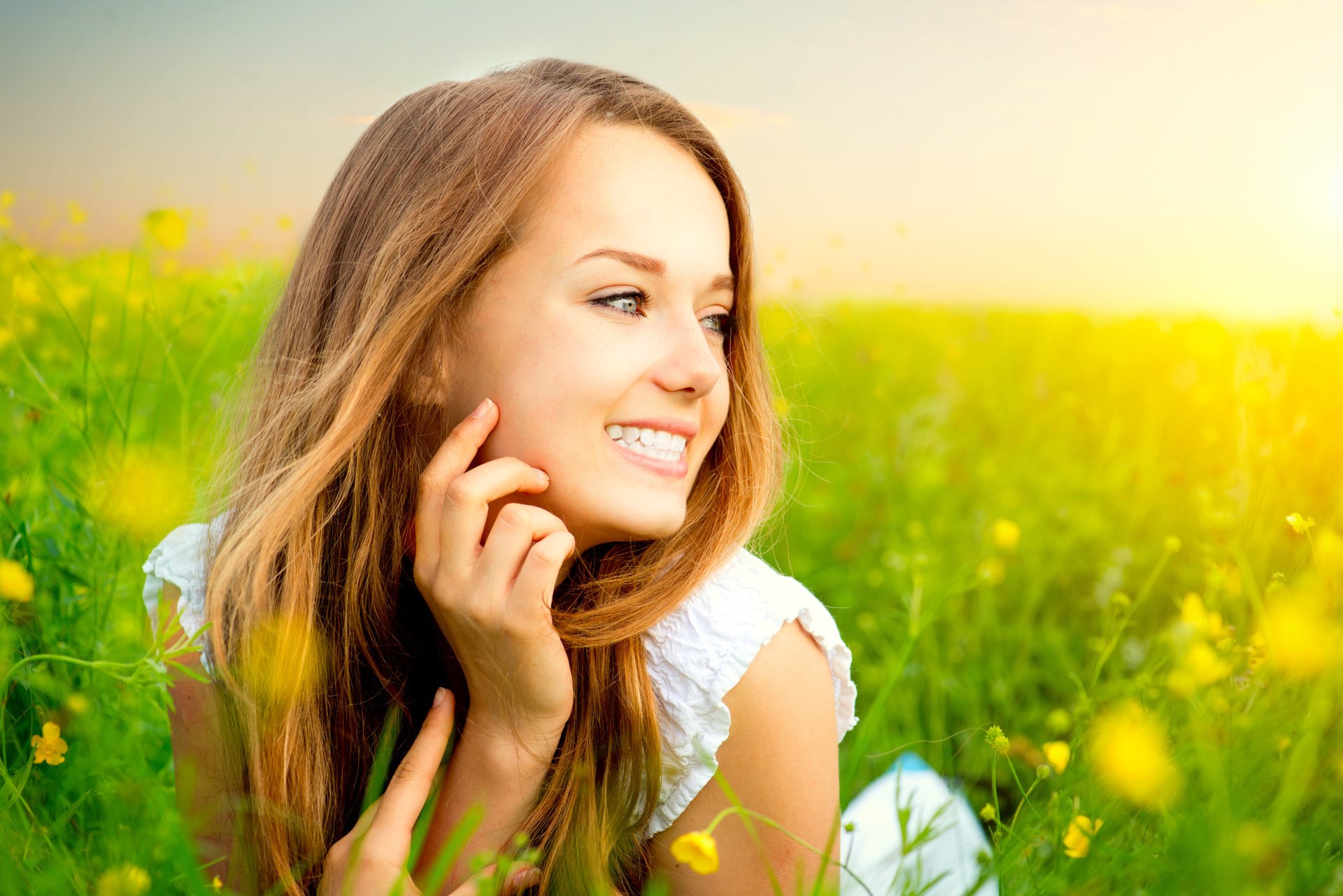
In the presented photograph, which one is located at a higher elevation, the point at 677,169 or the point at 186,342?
the point at 677,169

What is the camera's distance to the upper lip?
1.53 metres

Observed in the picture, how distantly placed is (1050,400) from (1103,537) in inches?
52.9

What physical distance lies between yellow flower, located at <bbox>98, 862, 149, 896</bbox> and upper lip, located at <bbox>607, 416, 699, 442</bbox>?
0.81 m

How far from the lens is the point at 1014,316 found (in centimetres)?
646

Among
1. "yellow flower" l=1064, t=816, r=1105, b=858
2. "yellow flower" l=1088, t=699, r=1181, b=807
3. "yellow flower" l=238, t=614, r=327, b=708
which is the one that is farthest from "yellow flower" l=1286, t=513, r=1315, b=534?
"yellow flower" l=238, t=614, r=327, b=708

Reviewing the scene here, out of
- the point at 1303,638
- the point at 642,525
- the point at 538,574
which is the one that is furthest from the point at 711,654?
the point at 1303,638

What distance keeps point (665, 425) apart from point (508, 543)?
301mm

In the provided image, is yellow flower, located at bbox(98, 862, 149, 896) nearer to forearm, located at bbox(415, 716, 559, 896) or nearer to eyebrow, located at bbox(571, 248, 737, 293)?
forearm, located at bbox(415, 716, 559, 896)

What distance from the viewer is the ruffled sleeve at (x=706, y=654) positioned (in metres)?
1.58

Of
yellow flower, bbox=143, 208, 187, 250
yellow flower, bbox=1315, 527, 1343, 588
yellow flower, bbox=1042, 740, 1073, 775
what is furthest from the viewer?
yellow flower, bbox=143, 208, 187, 250

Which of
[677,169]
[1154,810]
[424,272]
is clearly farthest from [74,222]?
[1154,810]

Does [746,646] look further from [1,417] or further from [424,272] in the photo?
[1,417]

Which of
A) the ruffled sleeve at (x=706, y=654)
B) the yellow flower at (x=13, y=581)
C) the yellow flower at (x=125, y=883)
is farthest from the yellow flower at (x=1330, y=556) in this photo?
the yellow flower at (x=13, y=581)

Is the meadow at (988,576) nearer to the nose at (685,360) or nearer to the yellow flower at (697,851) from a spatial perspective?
the yellow flower at (697,851)
